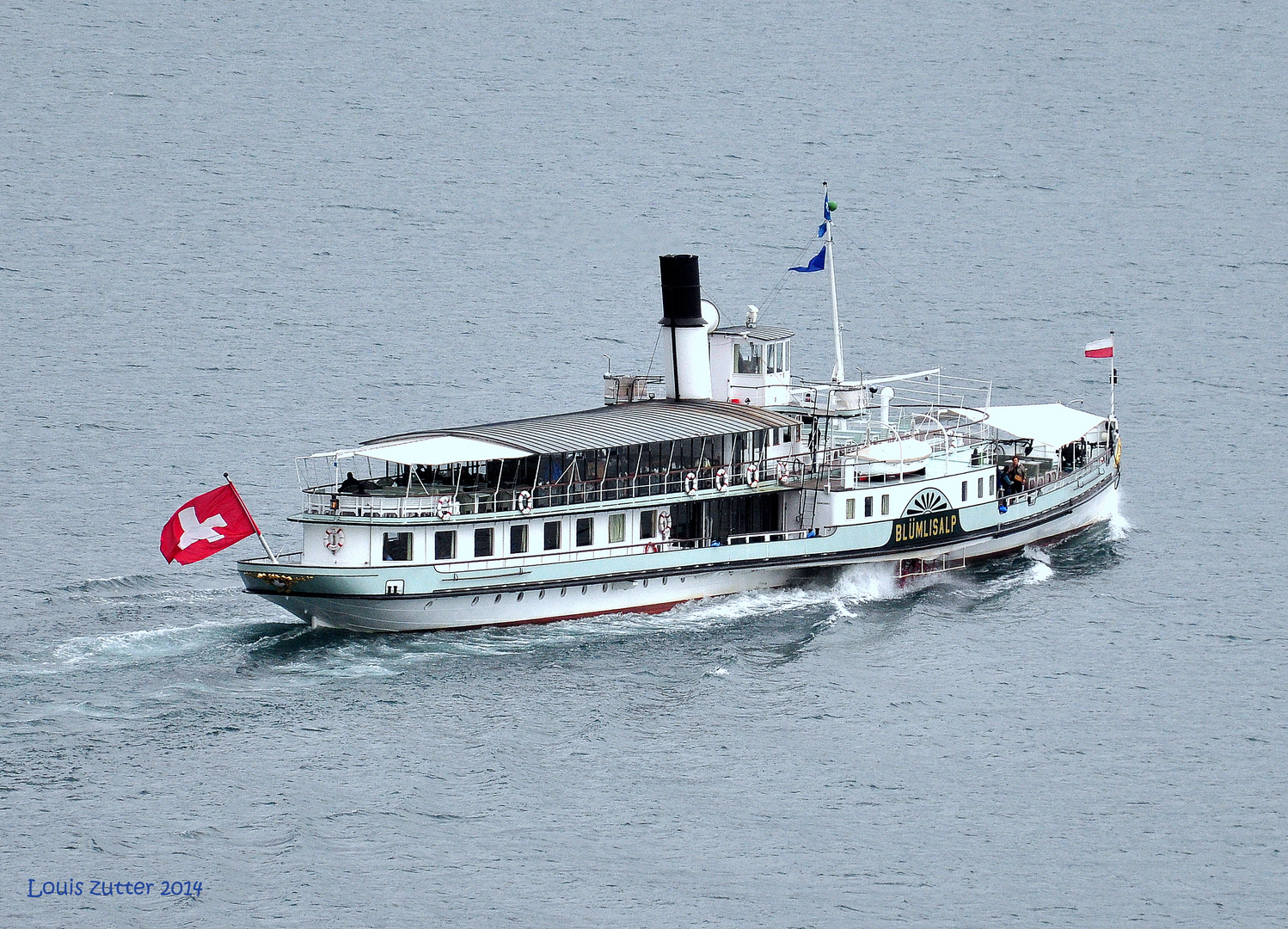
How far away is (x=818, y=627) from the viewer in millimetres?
81750

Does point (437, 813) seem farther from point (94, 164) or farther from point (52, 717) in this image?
point (94, 164)

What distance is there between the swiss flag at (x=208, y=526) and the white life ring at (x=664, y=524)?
16.5 meters

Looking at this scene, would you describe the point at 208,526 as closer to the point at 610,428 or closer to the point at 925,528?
the point at 610,428

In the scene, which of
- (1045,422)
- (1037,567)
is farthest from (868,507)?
(1045,422)

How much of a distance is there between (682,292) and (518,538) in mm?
14383

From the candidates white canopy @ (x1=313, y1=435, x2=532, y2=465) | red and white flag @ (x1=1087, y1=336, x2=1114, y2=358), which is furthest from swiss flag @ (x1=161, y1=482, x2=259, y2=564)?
red and white flag @ (x1=1087, y1=336, x2=1114, y2=358)

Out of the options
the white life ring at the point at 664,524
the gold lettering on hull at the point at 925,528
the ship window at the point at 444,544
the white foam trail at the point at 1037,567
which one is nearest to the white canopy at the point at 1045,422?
the white foam trail at the point at 1037,567

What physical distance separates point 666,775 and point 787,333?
29.0 m

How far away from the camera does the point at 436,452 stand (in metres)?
78.6

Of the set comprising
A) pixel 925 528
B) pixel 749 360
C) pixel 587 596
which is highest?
pixel 749 360

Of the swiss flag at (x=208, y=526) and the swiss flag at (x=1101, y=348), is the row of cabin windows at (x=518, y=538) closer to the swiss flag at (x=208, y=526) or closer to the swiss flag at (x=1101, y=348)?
the swiss flag at (x=208, y=526)

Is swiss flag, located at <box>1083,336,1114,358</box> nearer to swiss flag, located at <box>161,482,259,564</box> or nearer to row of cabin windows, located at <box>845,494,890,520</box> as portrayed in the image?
row of cabin windows, located at <box>845,494,890,520</box>

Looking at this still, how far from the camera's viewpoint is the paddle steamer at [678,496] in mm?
77938

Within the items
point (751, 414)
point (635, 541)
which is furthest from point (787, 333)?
point (635, 541)
